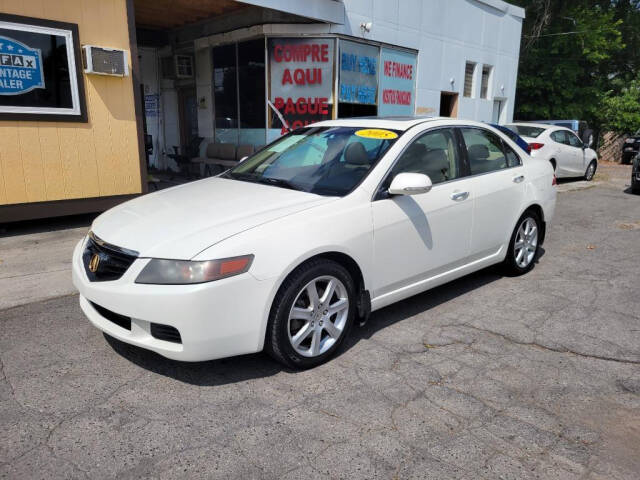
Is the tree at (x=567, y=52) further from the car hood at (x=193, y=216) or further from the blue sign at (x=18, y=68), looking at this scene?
the car hood at (x=193, y=216)

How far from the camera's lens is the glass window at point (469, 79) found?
1517 centimetres

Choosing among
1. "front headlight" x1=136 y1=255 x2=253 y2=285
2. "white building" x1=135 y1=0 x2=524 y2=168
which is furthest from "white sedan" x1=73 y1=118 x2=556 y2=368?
"white building" x1=135 y1=0 x2=524 y2=168

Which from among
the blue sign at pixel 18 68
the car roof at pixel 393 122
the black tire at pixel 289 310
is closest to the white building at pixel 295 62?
the blue sign at pixel 18 68

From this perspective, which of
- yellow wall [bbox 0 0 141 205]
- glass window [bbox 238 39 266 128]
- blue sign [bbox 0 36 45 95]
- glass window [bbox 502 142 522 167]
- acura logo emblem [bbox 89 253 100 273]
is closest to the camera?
acura logo emblem [bbox 89 253 100 273]

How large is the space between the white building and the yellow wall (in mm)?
2568

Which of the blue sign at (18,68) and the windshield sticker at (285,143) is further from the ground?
the blue sign at (18,68)

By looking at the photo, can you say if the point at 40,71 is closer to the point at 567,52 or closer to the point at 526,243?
the point at 526,243

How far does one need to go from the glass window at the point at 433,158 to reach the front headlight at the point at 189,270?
4.63 feet

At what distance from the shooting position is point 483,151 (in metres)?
4.73

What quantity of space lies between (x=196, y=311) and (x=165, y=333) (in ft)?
0.92

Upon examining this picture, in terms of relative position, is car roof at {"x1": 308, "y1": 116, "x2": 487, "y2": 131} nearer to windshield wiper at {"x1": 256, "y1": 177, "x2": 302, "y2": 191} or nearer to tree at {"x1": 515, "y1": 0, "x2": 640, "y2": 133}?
windshield wiper at {"x1": 256, "y1": 177, "x2": 302, "y2": 191}

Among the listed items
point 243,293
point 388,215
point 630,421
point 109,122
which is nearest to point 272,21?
point 109,122

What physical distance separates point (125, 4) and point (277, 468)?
23.6 ft

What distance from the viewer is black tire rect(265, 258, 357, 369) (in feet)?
9.95
